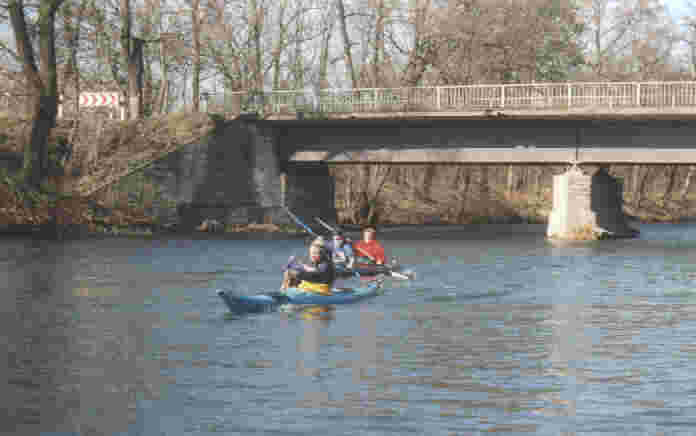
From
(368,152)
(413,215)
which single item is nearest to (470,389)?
(368,152)

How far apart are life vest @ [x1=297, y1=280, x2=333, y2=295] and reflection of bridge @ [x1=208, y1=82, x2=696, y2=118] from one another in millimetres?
23871

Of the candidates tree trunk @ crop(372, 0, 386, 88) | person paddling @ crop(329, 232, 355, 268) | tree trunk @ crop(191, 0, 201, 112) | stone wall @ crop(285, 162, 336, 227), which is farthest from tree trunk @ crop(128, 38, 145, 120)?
person paddling @ crop(329, 232, 355, 268)

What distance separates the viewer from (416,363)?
1778 centimetres

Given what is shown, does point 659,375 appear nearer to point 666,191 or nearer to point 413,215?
point 413,215

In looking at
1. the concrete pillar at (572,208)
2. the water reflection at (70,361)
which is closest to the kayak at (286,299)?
the water reflection at (70,361)

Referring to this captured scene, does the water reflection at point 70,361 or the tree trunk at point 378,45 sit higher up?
the tree trunk at point 378,45

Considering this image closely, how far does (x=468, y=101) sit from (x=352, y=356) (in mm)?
32959

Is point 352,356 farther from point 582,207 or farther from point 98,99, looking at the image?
point 98,99

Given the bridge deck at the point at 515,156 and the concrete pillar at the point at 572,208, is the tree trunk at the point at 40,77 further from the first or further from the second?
the concrete pillar at the point at 572,208

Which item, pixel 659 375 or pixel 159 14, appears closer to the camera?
pixel 659 375

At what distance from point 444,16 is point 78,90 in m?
19.3

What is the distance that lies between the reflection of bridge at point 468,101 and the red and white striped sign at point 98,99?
4.46m

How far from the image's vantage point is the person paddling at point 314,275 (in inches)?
996

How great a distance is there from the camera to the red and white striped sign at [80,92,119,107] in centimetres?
5278
